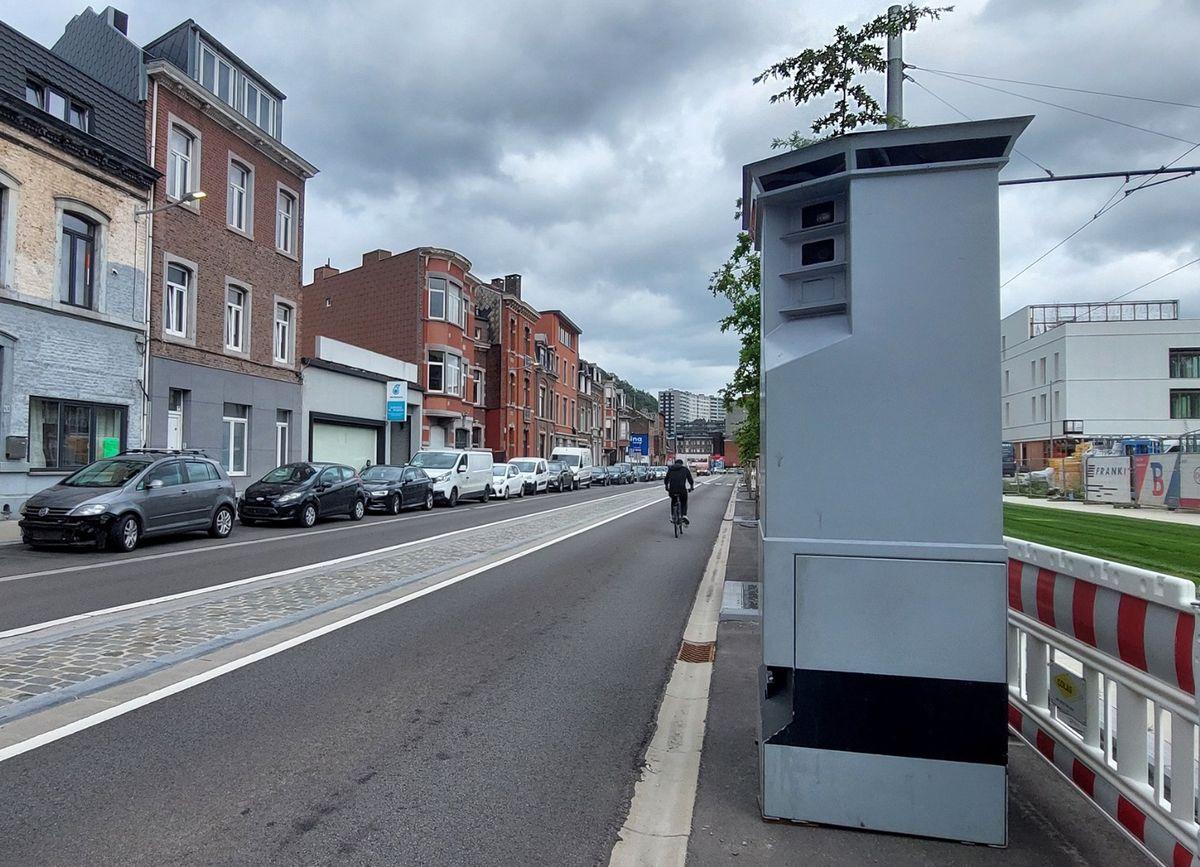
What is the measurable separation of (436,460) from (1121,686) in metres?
26.2

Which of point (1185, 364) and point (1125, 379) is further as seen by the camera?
point (1185, 364)

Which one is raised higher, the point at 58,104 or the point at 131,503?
the point at 58,104

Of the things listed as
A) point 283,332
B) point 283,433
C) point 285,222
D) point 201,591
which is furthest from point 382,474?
point 201,591

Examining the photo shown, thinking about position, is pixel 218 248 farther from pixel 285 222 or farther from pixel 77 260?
pixel 77 260

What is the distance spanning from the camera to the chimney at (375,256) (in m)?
39.9

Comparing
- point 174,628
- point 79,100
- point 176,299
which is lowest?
point 174,628

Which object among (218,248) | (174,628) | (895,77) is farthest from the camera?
(218,248)

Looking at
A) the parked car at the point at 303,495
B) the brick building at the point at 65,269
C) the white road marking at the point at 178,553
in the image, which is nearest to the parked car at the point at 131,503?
the white road marking at the point at 178,553

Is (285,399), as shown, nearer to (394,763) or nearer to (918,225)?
(394,763)

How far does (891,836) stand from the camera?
3.12 metres

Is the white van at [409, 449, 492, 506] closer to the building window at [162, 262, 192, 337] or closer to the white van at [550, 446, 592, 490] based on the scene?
the building window at [162, 262, 192, 337]

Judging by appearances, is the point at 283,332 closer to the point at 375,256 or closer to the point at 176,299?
the point at 176,299

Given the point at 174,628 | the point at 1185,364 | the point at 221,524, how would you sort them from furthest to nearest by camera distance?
the point at 1185,364, the point at 221,524, the point at 174,628

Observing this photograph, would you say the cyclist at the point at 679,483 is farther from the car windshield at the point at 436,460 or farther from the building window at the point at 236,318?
the building window at the point at 236,318
